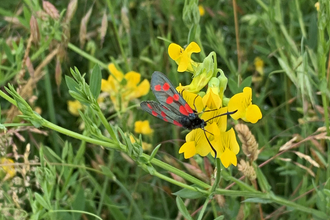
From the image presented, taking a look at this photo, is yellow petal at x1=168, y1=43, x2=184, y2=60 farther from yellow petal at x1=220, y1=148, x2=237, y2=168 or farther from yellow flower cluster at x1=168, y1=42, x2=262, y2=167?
yellow petal at x1=220, y1=148, x2=237, y2=168

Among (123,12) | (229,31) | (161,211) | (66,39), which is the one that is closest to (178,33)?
(229,31)

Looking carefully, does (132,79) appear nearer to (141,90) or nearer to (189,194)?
(141,90)

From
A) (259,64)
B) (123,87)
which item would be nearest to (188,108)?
(123,87)

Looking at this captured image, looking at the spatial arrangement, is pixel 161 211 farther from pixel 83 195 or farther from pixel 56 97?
pixel 56 97

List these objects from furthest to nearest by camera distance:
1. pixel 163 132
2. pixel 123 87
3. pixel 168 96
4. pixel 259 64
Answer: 1. pixel 259 64
2. pixel 163 132
3. pixel 123 87
4. pixel 168 96

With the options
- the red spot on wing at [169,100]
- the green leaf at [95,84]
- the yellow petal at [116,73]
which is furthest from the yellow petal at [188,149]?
the yellow petal at [116,73]

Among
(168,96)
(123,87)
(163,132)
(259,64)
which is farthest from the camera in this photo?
(259,64)

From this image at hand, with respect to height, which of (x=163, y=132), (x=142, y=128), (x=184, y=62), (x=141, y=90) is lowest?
(x=163, y=132)
